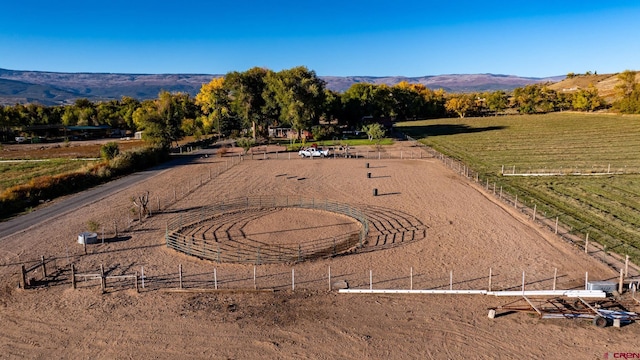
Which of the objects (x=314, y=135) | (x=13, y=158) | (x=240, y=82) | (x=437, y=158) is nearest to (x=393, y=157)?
(x=437, y=158)

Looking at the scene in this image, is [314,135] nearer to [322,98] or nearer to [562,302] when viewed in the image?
[322,98]

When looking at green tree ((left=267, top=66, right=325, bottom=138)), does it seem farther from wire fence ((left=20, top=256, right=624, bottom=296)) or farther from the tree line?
wire fence ((left=20, top=256, right=624, bottom=296))

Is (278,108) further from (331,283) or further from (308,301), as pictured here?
(308,301)

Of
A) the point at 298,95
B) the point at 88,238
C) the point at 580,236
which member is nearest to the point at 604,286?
the point at 580,236

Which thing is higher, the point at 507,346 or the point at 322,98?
the point at 322,98

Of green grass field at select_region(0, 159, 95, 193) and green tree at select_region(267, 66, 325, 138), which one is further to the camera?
green tree at select_region(267, 66, 325, 138)

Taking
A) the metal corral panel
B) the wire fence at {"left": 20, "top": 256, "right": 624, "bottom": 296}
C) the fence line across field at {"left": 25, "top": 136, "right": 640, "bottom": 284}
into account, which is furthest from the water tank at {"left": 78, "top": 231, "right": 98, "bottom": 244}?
the metal corral panel
